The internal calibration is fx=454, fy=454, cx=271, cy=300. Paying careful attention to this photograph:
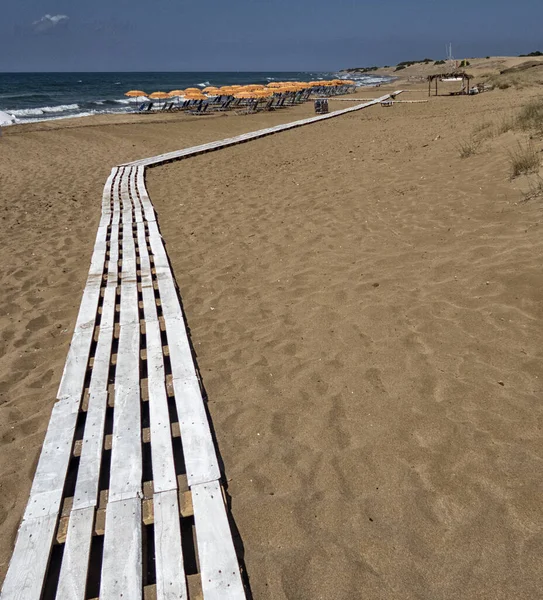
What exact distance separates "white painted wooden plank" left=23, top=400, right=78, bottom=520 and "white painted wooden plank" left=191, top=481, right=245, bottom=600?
710mm

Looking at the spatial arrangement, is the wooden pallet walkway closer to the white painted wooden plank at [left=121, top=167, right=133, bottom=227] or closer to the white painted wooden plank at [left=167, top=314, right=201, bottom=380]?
the white painted wooden plank at [left=167, top=314, right=201, bottom=380]

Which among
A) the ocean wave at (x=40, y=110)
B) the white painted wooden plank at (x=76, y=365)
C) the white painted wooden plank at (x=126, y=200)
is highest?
the ocean wave at (x=40, y=110)

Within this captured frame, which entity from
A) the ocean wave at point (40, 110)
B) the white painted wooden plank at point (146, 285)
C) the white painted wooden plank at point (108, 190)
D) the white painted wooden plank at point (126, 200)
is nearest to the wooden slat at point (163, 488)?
the white painted wooden plank at point (146, 285)

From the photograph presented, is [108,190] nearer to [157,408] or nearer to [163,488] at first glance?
[157,408]

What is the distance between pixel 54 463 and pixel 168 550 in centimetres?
91

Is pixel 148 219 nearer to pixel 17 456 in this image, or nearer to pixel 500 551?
pixel 17 456

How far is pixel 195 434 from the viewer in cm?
263

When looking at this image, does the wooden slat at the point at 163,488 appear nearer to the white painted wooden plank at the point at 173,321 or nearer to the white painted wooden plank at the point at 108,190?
the white painted wooden plank at the point at 173,321

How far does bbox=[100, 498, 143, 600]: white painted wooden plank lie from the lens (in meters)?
1.86

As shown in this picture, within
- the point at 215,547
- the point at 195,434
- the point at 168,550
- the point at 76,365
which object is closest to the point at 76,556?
the point at 168,550

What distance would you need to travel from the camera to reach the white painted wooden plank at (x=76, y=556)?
1.86 m

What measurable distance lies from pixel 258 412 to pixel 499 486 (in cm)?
139

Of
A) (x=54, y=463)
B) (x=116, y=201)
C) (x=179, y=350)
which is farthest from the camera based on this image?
(x=116, y=201)

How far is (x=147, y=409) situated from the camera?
2.94m
